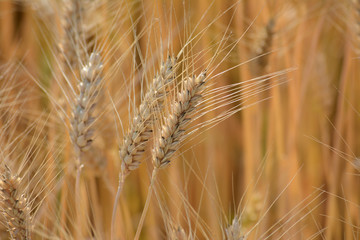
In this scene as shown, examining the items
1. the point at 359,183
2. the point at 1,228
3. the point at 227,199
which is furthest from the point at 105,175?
the point at 359,183

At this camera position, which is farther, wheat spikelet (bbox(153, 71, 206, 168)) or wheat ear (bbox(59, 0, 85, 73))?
wheat ear (bbox(59, 0, 85, 73))

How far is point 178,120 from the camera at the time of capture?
28.6 inches

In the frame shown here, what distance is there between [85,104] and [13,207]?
0.21m

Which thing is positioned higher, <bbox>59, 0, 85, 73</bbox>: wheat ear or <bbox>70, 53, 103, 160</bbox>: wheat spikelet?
<bbox>59, 0, 85, 73</bbox>: wheat ear

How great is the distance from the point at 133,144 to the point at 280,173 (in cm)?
59

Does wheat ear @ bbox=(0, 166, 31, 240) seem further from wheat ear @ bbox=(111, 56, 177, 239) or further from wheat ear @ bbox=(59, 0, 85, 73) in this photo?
wheat ear @ bbox=(59, 0, 85, 73)

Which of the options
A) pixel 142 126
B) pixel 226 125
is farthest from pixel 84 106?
pixel 226 125

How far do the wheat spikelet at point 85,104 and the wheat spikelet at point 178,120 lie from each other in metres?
Answer: 0.14

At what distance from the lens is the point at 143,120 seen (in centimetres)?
75

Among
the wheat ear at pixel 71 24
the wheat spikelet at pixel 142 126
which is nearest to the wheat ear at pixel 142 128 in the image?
the wheat spikelet at pixel 142 126

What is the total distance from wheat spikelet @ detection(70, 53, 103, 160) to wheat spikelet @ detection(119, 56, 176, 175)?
0.29 feet

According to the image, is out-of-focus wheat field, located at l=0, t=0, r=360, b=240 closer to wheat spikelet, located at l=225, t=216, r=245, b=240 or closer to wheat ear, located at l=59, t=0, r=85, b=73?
wheat ear, located at l=59, t=0, r=85, b=73

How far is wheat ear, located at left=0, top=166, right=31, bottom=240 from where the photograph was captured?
0.76m

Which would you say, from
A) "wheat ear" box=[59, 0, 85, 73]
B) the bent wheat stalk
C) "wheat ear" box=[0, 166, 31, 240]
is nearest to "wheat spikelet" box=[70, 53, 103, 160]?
the bent wheat stalk
